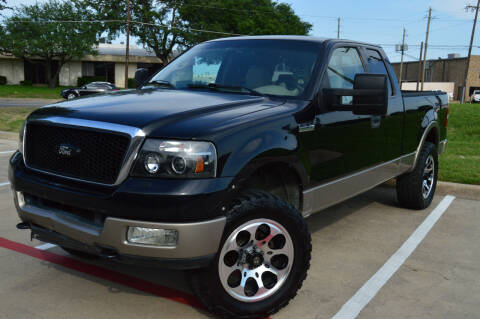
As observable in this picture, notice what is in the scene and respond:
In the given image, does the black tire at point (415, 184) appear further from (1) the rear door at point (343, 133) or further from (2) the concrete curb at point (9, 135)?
(2) the concrete curb at point (9, 135)

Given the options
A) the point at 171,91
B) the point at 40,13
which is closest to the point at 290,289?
the point at 171,91

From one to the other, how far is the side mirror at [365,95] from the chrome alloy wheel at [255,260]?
1179 mm

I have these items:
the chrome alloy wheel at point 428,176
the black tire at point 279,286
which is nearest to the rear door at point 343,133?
the black tire at point 279,286

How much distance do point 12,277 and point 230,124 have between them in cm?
216

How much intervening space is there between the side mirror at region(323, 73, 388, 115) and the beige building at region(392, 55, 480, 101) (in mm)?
64481

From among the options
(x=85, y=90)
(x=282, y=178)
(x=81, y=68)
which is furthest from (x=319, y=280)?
(x=81, y=68)

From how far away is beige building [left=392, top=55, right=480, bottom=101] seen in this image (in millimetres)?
65750

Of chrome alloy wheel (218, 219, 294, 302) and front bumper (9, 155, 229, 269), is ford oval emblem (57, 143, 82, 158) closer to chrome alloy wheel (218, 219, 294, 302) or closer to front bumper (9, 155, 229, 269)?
front bumper (9, 155, 229, 269)

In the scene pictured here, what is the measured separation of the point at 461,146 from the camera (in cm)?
1062

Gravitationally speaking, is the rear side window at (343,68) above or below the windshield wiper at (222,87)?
above

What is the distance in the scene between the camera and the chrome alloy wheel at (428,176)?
6.08 metres

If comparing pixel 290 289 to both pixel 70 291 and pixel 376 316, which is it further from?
pixel 70 291

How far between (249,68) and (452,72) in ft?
239

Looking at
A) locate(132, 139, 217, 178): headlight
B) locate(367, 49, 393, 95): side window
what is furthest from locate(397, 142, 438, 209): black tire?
locate(132, 139, 217, 178): headlight
